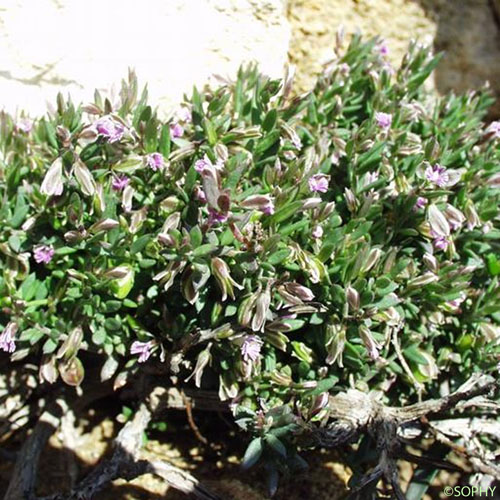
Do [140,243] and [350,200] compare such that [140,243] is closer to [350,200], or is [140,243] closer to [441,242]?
[350,200]

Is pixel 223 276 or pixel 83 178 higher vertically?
pixel 83 178

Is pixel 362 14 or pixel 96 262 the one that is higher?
pixel 362 14

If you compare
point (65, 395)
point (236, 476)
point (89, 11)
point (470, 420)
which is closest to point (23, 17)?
point (89, 11)

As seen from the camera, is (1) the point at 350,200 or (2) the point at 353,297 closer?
(2) the point at 353,297

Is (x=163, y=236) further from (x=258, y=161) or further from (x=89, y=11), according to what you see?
(x=89, y=11)

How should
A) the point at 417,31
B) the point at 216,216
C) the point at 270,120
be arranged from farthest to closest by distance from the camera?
the point at 417,31
the point at 270,120
the point at 216,216

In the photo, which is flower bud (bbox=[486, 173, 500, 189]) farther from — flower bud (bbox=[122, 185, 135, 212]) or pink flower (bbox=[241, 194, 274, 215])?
flower bud (bbox=[122, 185, 135, 212])

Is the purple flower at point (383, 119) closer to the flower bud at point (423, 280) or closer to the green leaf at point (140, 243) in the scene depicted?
the flower bud at point (423, 280)

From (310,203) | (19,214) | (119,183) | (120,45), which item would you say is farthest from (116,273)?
(120,45)
